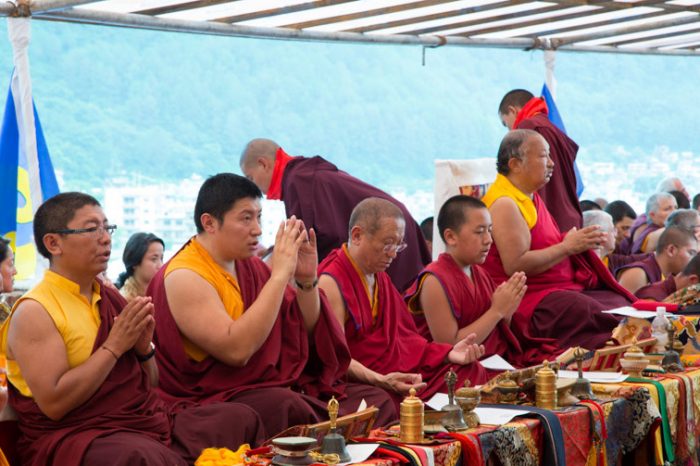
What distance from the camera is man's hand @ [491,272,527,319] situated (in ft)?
15.4

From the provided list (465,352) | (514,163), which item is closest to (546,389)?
(465,352)

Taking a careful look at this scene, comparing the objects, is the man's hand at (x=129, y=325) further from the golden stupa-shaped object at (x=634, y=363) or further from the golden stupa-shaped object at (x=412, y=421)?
the golden stupa-shaped object at (x=634, y=363)

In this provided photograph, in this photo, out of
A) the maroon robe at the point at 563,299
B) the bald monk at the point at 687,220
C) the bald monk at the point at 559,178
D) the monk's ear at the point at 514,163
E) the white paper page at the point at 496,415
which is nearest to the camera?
the white paper page at the point at 496,415

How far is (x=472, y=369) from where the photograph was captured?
14.3ft

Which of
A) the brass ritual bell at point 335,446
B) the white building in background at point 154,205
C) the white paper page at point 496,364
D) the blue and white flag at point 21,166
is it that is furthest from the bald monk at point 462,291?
the white building in background at point 154,205

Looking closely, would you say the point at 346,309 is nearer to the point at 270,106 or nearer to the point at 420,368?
the point at 420,368

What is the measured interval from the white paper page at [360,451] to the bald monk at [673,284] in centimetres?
352

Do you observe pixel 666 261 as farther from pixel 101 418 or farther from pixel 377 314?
pixel 101 418

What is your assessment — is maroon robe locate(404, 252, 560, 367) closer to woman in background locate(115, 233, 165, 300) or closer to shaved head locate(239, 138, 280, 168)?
shaved head locate(239, 138, 280, 168)

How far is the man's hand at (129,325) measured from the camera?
122 inches

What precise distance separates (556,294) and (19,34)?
10.6ft

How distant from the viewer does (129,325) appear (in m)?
3.12

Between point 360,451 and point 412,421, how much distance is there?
229 mm

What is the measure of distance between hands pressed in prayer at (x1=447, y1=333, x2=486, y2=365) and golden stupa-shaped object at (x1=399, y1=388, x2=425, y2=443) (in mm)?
1187
